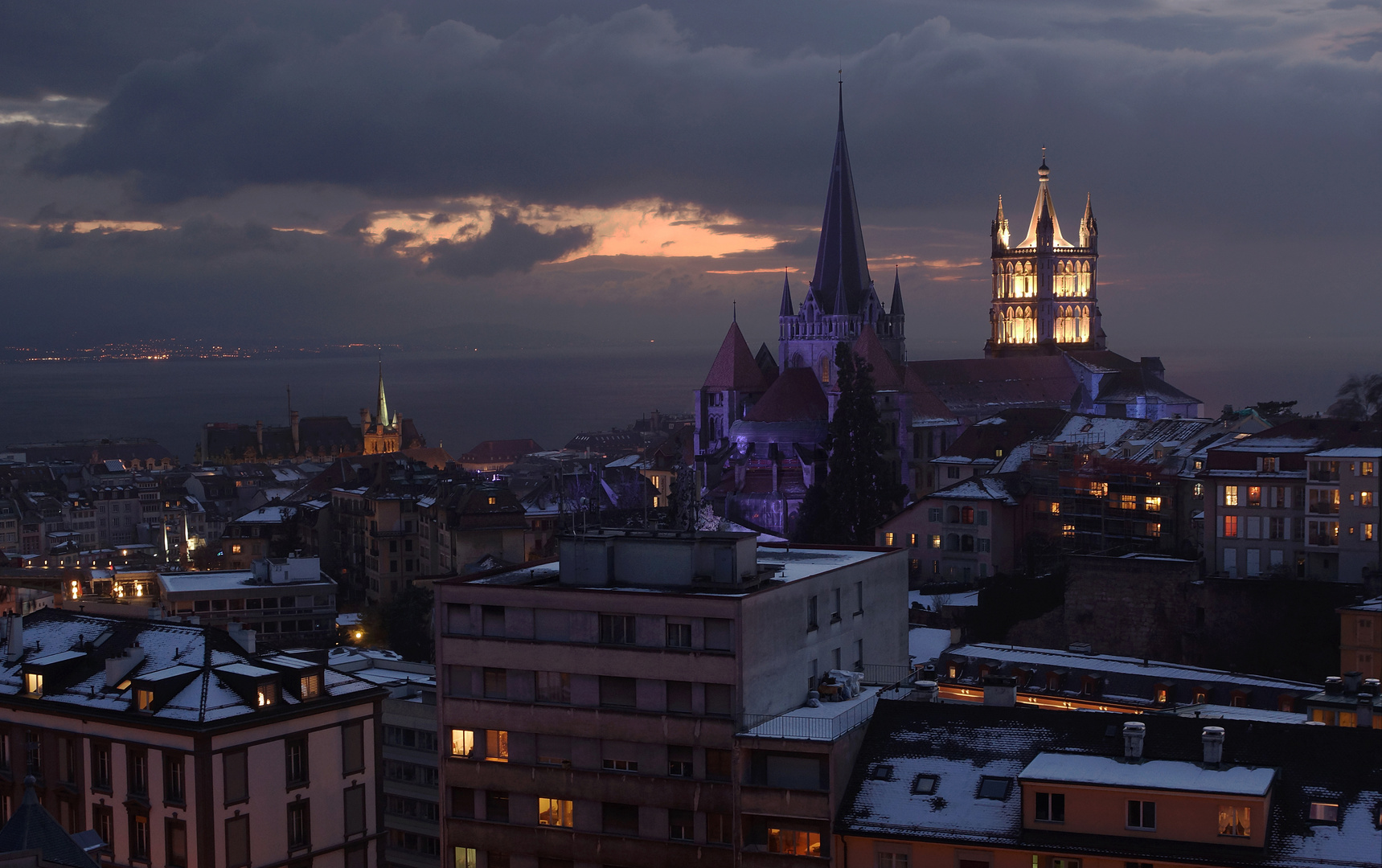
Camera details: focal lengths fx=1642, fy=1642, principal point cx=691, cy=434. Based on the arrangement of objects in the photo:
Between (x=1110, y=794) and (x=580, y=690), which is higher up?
(x=580, y=690)

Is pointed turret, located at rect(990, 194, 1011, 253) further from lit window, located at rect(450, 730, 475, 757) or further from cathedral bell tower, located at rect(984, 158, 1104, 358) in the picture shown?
lit window, located at rect(450, 730, 475, 757)

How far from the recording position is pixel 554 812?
2873 cm

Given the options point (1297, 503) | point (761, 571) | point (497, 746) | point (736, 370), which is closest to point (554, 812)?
point (497, 746)

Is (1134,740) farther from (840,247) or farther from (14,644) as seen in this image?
(840,247)

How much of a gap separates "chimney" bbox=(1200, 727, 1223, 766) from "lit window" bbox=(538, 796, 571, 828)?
10701 mm

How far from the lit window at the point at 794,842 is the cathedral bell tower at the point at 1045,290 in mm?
122472

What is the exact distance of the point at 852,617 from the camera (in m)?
31.9

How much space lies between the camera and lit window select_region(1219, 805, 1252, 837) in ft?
78.0

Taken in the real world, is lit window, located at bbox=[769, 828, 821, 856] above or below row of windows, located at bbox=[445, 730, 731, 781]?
below

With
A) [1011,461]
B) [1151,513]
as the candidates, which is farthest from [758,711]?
[1011,461]

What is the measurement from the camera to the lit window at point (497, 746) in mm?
29203

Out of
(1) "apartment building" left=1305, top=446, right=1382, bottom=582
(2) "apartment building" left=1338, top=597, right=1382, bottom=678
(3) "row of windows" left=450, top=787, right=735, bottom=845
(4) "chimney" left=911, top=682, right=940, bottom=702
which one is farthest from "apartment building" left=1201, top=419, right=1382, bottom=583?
(3) "row of windows" left=450, top=787, right=735, bottom=845

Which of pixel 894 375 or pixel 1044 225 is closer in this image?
pixel 894 375

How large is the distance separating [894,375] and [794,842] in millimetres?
69427
